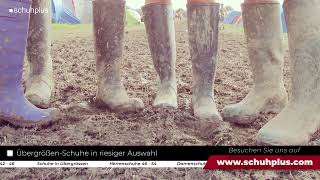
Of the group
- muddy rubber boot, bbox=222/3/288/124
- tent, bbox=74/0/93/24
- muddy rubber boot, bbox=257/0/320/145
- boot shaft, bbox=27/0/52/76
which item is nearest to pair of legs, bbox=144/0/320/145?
muddy rubber boot, bbox=222/3/288/124

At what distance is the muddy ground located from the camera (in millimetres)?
1039

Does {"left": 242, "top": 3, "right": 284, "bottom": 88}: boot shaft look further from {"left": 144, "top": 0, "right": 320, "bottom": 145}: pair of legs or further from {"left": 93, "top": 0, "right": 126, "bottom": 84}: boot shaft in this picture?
{"left": 93, "top": 0, "right": 126, "bottom": 84}: boot shaft

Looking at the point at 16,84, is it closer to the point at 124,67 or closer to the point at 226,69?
the point at 124,67

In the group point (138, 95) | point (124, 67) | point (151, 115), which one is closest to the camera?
Answer: point (151, 115)

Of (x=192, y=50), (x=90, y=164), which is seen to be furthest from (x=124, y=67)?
(x=90, y=164)

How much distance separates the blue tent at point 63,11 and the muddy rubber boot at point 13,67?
0.76 m

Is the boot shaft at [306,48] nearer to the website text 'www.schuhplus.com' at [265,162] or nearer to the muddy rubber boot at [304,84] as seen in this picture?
the muddy rubber boot at [304,84]

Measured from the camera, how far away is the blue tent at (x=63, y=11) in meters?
2.01

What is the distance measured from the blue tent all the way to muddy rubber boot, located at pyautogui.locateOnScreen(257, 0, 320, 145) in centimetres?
109

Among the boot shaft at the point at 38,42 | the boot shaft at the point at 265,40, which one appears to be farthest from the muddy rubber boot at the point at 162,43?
the boot shaft at the point at 38,42

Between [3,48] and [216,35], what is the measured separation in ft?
1.89

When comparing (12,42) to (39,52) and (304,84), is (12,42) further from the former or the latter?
(304,84)

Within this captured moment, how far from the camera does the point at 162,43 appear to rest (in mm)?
1453

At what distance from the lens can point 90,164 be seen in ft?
3.47
